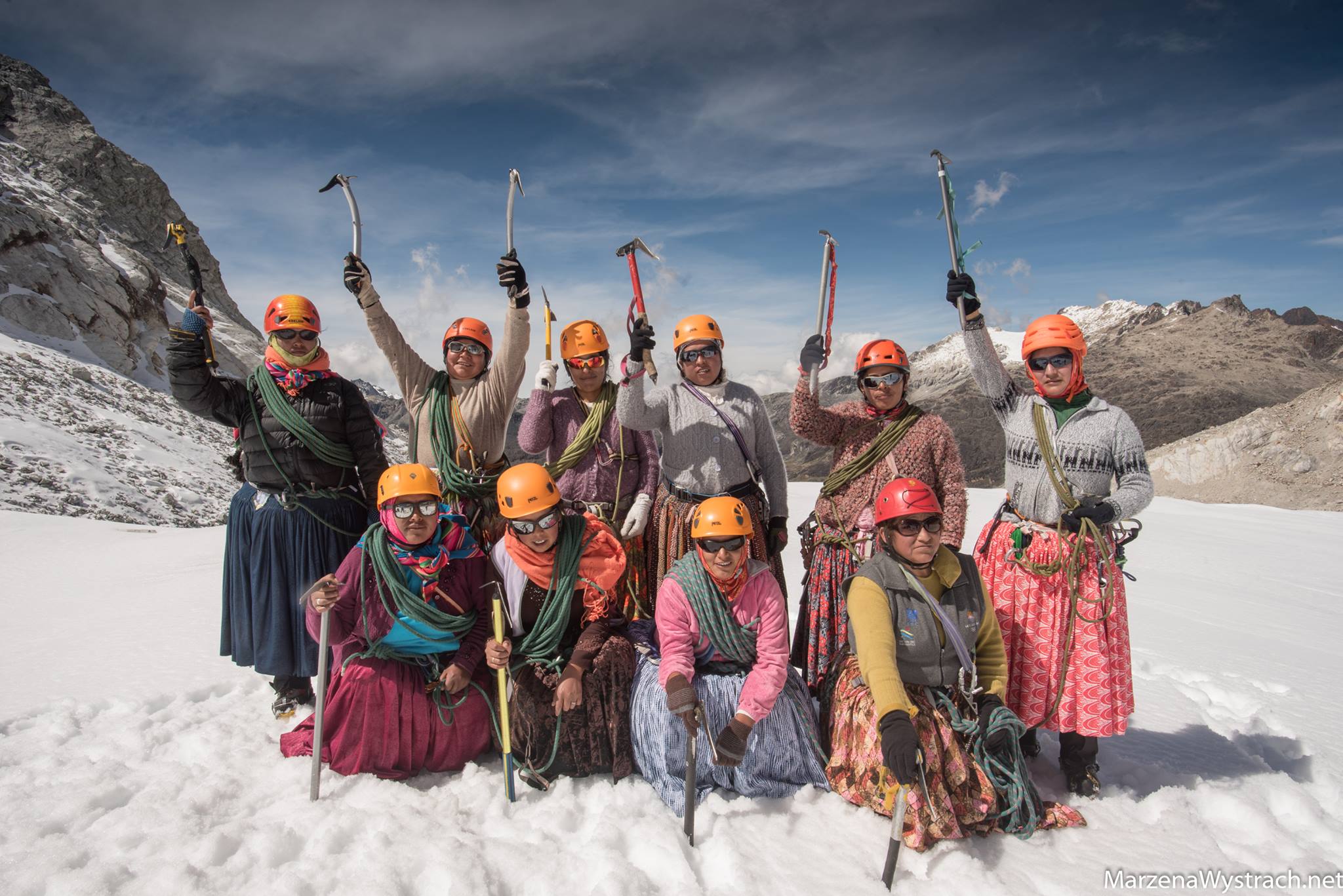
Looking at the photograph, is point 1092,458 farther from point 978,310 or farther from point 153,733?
point 153,733

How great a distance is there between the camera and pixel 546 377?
11.1 feet

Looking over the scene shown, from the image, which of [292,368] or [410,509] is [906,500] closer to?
[410,509]

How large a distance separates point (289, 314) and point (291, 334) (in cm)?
9

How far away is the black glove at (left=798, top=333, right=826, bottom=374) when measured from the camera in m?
3.02

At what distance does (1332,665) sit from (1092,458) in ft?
10.6

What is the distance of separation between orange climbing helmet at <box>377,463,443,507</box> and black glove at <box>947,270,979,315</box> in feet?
7.46

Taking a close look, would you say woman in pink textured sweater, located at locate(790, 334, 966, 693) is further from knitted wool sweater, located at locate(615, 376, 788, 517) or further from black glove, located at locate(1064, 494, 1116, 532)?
black glove, located at locate(1064, 494, 1116, 532)

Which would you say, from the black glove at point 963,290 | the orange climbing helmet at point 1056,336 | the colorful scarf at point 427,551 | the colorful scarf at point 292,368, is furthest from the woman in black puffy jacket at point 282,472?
the orange climbing helmet at point 1056,336

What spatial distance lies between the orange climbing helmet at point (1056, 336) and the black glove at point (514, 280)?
7.09 feet

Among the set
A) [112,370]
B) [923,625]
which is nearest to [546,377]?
[923,625]

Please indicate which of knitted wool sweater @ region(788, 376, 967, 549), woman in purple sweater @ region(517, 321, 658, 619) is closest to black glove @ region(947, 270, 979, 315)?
knitted wool sweater @ region(788, 376, 967, 549)

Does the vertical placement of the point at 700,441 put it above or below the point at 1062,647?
above

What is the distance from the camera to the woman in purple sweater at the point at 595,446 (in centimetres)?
321

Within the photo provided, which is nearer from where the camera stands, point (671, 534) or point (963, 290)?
point (963, 290)
